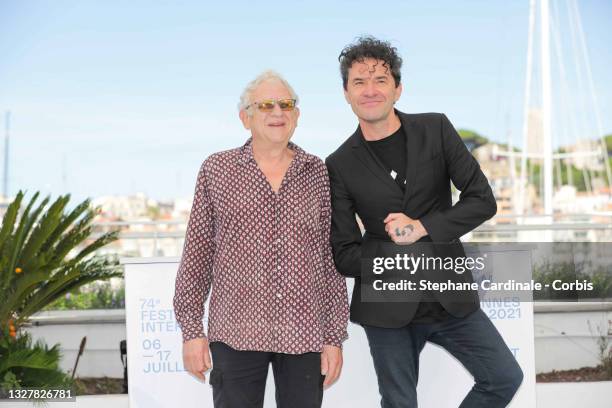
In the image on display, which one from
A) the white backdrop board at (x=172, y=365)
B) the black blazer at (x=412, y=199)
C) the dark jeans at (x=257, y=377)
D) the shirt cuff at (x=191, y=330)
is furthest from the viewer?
the white backdrop board at (x=172, y=365)

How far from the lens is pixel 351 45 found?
3127 mm

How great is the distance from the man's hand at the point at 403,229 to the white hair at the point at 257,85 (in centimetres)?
62

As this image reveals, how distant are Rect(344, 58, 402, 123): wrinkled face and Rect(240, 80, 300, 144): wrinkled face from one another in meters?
0.33

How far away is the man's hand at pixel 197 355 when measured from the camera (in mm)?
2812

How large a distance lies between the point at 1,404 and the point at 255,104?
319 centimetres

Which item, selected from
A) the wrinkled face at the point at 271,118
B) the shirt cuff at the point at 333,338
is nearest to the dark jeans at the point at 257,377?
the shirt cuff at the point at 333,338

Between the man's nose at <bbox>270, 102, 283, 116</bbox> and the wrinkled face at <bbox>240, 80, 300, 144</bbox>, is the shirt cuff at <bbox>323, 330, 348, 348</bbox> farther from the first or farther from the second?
the man's nose at <bbox>270, 102, 283, 116</bbox>

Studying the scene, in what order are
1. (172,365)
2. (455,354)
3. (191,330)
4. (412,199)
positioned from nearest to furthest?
(191,330)
(412,199)
(455,354)
(172,365)

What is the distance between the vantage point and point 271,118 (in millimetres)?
2768

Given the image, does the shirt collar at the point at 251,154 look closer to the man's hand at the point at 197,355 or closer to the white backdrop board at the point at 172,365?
the man's hand at the point at 197,355

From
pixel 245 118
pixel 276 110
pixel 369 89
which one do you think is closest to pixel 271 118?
pixel 276 110

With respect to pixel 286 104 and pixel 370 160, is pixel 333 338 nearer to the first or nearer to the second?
pixel 370 160

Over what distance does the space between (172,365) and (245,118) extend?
1.70 meters

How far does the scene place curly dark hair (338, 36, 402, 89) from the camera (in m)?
3.06
